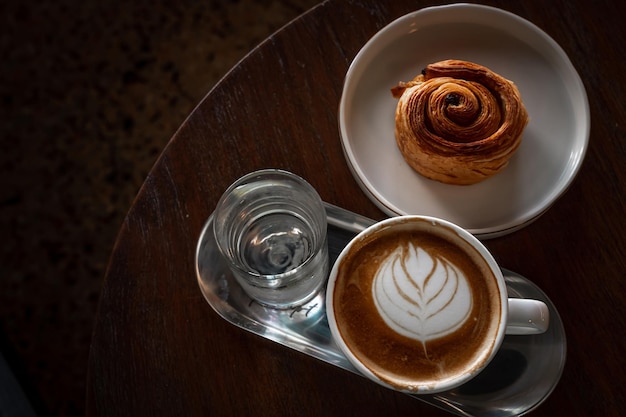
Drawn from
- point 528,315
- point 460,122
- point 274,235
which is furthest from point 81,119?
point 528,315

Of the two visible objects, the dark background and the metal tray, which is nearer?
the metal tray

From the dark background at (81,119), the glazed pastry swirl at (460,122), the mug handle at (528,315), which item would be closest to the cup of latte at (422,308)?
the mug handle at (528,315)

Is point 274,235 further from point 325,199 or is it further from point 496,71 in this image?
point 496,71

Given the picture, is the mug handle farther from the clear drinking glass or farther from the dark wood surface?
the clear drinking glass

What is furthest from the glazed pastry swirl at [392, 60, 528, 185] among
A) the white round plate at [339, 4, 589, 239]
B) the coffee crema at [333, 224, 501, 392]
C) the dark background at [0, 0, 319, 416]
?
the dark background at [0, 0, 319, 416]

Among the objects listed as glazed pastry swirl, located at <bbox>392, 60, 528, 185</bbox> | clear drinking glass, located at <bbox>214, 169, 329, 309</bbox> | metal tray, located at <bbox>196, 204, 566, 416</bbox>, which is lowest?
metal tray, located at <bbox>196, 204, 566, 416</bbox>

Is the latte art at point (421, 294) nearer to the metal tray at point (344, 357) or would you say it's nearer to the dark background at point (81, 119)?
the metal tray at point (344, 357)

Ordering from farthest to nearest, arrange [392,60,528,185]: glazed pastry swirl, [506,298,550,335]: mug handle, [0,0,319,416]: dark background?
[0,0,319,416]: dark background → [392,60,528,185]: glazed pastry swirl → [506,298,550,335]: mug handle

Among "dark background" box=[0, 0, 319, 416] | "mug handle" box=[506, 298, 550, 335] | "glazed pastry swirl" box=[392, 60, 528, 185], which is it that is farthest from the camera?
"dark background" box=[0, 0, 319, 416]
